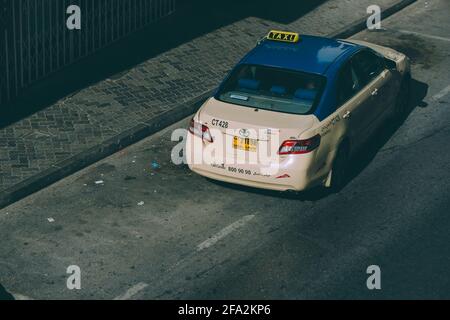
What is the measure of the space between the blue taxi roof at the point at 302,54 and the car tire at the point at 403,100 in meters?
1.57

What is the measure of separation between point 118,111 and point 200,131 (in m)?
3.07

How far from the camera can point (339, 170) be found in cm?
1455

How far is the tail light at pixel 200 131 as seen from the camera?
14.0m

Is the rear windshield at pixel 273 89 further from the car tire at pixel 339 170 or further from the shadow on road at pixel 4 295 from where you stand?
the shadow on road at pixel 4 295

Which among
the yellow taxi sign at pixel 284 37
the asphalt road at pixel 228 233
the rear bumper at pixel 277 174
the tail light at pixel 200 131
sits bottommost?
the asphalt road at pixel 228 233

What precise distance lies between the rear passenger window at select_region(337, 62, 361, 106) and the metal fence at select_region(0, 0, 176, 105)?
209 inches

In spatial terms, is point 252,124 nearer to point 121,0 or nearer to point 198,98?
point 198,98

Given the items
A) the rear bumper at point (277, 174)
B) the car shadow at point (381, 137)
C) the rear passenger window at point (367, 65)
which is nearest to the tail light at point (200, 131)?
the rear bumper at point (277, 174)

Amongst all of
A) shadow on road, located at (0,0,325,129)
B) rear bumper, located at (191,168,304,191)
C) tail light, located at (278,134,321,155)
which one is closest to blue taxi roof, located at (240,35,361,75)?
tail light, located at (278,134,321,155)

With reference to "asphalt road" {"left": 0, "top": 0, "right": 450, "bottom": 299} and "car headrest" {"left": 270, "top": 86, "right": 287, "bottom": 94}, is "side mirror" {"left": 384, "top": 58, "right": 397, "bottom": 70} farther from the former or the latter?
"car headrest" {"left": 270, "top": 86, "right": 287, "bottom": 94}

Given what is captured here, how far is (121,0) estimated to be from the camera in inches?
754

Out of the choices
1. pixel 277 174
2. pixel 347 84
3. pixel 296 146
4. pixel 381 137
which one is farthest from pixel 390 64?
pixel 277 174

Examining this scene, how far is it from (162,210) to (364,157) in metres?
3.39
